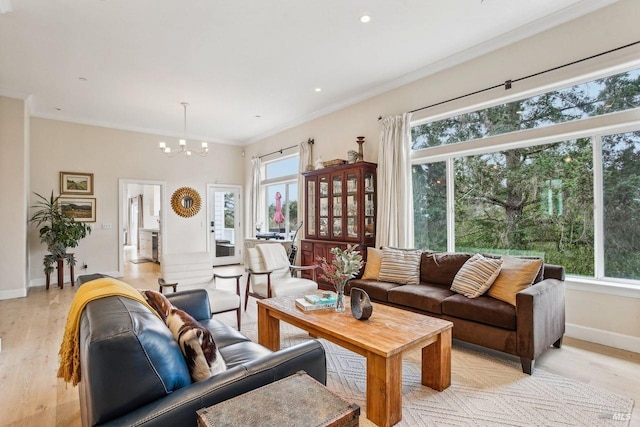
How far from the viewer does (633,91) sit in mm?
2984

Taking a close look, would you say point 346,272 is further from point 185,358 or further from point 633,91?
point 633,91

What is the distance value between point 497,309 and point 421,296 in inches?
27.9

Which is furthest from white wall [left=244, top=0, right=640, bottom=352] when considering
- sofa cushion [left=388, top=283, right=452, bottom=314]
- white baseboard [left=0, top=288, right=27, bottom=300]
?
white baseboard [left=0, top=288, right=27, bottom=300]

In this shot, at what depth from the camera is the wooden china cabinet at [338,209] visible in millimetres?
4789

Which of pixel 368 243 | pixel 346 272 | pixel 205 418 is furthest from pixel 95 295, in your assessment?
pixel 368 243

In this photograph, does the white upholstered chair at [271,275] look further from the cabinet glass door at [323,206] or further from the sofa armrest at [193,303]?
the sofa armrest at [193,303]

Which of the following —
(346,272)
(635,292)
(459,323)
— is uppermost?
(346,272)

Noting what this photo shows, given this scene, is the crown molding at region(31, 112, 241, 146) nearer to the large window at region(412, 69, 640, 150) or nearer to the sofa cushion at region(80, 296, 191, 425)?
the large window at region(412, 69, 640, 150)

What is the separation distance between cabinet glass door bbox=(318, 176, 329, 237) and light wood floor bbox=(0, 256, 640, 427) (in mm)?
1831

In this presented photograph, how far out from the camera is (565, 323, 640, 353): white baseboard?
293 cm

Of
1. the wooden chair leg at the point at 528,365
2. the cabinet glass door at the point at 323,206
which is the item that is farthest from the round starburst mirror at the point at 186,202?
the wooden chair leg at the point at 528,365

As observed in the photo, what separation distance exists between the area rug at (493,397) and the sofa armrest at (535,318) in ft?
0.71

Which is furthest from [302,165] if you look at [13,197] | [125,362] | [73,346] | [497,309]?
[125,362]

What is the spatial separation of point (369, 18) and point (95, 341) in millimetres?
3425
